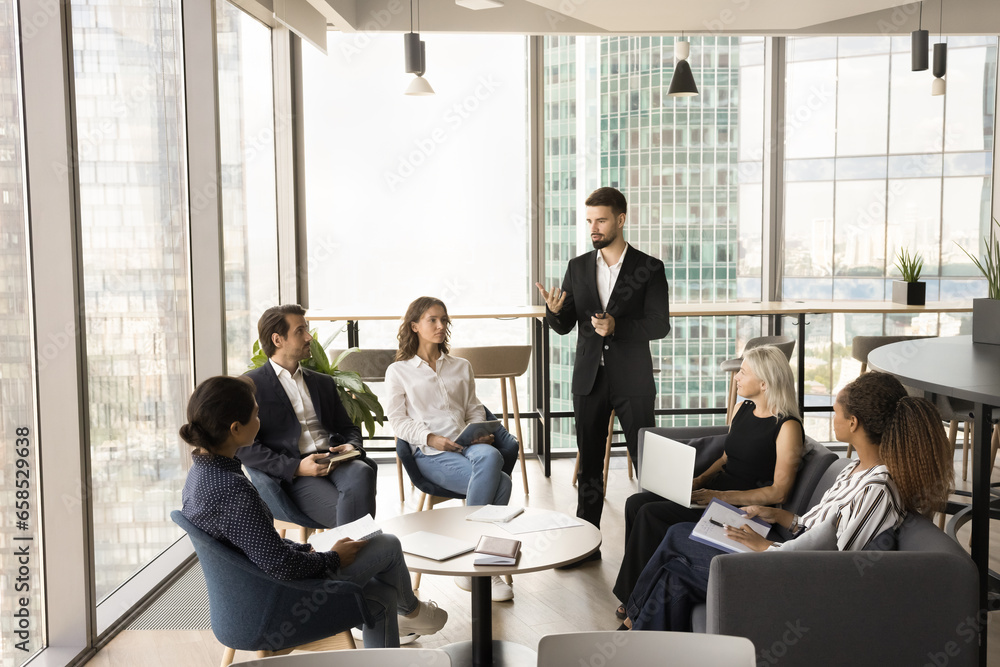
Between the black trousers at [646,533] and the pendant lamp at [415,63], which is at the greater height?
the pendant lamp at [415,63]

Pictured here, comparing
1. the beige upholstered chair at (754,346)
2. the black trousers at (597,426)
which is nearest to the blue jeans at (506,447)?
the black trousers at (597,426)

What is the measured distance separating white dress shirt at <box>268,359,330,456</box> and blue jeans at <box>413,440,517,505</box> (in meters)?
0.42

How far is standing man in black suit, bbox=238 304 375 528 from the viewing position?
122 inches

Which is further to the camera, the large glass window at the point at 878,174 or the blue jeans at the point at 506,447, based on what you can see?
the large glass window at the point at 878,174

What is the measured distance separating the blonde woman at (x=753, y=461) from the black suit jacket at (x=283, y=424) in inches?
49.3

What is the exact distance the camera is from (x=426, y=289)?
5.79 metres

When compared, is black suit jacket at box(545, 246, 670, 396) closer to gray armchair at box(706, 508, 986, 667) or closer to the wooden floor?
the wooden floor

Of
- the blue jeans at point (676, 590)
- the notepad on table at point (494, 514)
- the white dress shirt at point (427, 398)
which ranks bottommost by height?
the blue jeans at point (676, 590)

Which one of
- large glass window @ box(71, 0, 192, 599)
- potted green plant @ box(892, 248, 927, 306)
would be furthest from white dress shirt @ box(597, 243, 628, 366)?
potted green plant @ box(892, 248, 927, 306)

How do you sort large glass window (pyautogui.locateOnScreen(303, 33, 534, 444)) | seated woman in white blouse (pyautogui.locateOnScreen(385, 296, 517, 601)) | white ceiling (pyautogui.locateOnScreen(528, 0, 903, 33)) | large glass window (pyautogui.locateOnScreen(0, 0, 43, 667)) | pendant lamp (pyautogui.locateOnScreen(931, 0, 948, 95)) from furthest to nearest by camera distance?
1. large glass window (pyautogui.locateOnScreen(303, 33, 534, 444))
2. pendant lamp (pyautogui.locateOnScreen(931, 0, 948, 95))
3. white ceiling (pyautogui.locateOnScreen(528, 0, 903, 33))
4. seated woman in white blouse (pyautogui.locateOnScreen(385, 296, 517, 601))
5. large glass window (pyautogui.locateOnScreen(0, 0, 43, 667))

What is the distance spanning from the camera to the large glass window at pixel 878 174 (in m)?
5.84

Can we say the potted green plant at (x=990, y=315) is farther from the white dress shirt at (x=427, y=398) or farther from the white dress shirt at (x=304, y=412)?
the white dress shirt at (x=304, y=412)

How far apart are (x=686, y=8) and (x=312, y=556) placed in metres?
4.18

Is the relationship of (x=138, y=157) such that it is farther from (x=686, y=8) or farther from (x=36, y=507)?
(x=686, y=8)
